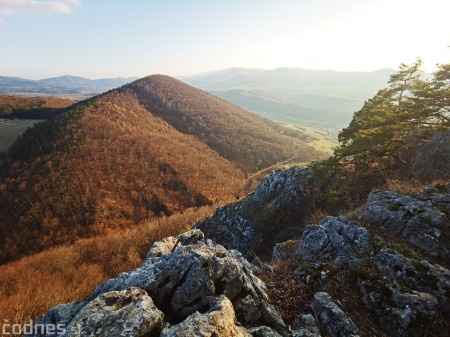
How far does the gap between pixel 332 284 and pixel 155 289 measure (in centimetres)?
550

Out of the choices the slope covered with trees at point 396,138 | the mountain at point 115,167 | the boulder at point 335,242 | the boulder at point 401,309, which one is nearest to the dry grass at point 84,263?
the mountain at point 115,167

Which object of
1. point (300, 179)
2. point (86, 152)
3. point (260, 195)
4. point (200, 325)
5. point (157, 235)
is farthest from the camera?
point (86, 152)

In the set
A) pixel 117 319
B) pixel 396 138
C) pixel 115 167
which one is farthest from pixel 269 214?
pixel 115 167

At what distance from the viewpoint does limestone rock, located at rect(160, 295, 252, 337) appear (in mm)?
5994

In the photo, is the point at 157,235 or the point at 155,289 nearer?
the point at 155,289

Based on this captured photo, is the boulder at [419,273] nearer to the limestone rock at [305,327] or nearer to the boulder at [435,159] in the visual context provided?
the limestone rock at [305,327]

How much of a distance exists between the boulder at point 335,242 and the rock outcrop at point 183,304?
3706 millimetres

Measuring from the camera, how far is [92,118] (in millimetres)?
105562

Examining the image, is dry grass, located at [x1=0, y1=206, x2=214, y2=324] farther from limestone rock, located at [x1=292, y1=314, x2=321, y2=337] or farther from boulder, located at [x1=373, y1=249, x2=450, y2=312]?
boulder, located at [x1=373, y1=249, x2=450, y2=312]

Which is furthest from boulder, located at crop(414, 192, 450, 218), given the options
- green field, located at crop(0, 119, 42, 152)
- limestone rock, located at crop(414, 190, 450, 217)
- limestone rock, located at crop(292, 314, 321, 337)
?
green field, located at crop(0, 119, 42, 152)

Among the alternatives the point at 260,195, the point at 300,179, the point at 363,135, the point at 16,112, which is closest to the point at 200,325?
the point at 363,135

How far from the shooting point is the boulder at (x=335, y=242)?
10.8m

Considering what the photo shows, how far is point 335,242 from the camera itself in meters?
11.6

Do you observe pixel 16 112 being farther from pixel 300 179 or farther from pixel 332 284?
pixel 332 284
